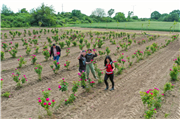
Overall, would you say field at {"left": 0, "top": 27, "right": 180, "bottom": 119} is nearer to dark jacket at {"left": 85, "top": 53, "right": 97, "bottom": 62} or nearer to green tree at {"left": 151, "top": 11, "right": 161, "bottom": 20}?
dark jacket at {"left": 85, "top": 53, "right": 97, "bottom": 62}

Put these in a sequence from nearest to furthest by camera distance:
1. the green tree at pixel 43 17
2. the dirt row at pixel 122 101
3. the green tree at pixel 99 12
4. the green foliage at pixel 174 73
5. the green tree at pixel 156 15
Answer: the dirt row at pixel 122 101
the green foliage at pixel 174 73
the green tree at pixel 43 17
the green tree at pixel 99 12
the green tree at pixel 156 15

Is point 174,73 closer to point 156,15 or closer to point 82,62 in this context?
point 82,62

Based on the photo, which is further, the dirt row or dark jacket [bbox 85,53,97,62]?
dark jacket [bbox 85,53,97,62]

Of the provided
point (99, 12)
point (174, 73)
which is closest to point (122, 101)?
point (174, 73)

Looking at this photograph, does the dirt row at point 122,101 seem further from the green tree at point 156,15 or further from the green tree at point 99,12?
the green tree at point 156,15

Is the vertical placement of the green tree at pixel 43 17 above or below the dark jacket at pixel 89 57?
above

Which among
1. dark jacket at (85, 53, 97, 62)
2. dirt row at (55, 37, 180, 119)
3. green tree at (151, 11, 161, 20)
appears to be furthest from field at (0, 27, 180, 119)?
green tree at (151, 11, 161, 20)

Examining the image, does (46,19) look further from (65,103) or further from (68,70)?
(65,103)

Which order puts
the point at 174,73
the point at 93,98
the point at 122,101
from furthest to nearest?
1. the point at 174,73
2. the point at 93,98
3. the point at 122,101

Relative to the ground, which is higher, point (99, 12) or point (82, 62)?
point (99, 12)

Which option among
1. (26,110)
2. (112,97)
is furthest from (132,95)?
(26,110)

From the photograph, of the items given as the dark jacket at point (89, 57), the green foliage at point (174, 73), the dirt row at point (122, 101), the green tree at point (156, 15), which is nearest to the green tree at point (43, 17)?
the dark jacket at point (89, 57)

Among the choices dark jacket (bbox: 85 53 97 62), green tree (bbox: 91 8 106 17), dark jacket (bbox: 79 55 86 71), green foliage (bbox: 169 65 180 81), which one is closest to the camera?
dark jacket (bbox: 79 55 86 71)

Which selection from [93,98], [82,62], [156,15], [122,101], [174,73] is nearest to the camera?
[122,101]
